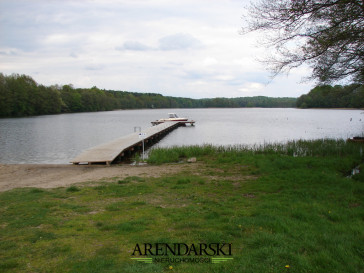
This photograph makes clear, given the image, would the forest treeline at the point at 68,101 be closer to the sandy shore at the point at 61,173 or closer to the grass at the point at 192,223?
the sandy shore at the point at 61,173

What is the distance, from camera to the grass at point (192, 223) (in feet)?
11.6

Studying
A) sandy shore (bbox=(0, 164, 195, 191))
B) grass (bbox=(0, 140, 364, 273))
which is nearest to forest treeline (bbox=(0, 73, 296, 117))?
sandy shore (bbox=(0, 164, 195, 191))

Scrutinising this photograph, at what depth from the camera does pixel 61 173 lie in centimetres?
1242

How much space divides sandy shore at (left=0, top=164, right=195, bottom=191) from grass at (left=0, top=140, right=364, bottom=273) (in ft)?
5.38

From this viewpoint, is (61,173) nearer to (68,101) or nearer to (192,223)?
(192,223)

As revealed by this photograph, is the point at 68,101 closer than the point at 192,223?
No

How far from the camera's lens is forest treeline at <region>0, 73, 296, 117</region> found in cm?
7000

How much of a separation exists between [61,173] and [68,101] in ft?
310

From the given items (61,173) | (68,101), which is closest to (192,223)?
(61,173)

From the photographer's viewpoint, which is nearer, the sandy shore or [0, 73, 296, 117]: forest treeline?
the sandy shore

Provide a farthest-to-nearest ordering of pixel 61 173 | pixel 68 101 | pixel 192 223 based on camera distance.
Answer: pixel 68 101 < pixel 61 173 < pixel 192 223

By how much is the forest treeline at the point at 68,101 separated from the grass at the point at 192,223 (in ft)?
230

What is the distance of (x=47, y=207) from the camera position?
20.6 ft

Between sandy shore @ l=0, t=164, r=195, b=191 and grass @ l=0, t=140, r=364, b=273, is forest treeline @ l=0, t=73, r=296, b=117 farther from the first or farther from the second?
grass @ l=0, t=140, r=364, b=273
